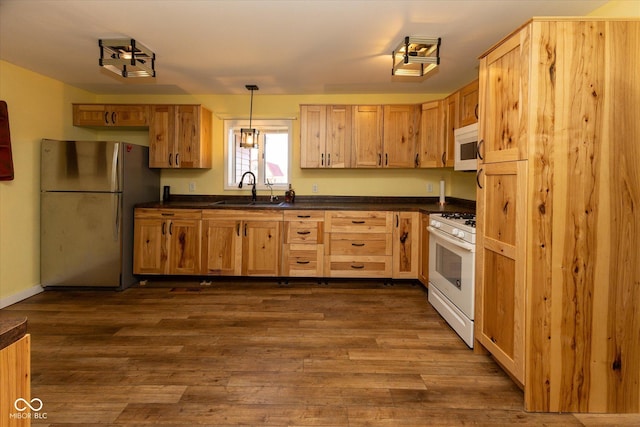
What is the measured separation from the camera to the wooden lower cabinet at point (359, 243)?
4180mm

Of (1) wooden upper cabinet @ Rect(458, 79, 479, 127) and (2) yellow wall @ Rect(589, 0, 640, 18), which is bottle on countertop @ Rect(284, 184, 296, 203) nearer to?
(1) wooden upper cabinet @ Rect(458, 79, 479, 127)

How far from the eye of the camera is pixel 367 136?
4.48 metres

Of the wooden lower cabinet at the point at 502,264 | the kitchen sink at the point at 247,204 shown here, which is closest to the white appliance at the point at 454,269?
the wooden lower cabinet at the point at 502,264

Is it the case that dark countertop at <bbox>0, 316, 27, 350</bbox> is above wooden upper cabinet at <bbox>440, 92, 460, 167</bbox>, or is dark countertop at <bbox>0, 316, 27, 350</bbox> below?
below

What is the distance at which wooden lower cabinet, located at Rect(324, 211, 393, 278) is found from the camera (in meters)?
4.18

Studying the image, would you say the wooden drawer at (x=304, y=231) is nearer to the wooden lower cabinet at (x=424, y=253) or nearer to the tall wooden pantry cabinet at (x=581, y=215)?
the wooden lower cabinet at (x=424, y=253)

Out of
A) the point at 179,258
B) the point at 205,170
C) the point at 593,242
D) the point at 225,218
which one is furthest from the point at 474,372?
the point at 205,170

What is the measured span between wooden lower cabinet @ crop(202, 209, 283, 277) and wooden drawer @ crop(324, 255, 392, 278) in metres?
0.68

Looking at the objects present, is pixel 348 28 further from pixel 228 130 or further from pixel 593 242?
pixel 228 130

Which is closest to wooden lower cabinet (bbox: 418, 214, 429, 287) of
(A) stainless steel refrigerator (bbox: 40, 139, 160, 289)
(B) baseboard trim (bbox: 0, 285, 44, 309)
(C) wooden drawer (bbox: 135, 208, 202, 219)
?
(C) wooden drawer (bbox: 135, 208, 202, 219)

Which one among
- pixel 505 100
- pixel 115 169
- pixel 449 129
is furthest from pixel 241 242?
pixel 505 100

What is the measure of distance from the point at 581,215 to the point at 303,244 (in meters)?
2.79

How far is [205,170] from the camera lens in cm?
486

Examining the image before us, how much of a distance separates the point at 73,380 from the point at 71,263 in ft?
7.06
